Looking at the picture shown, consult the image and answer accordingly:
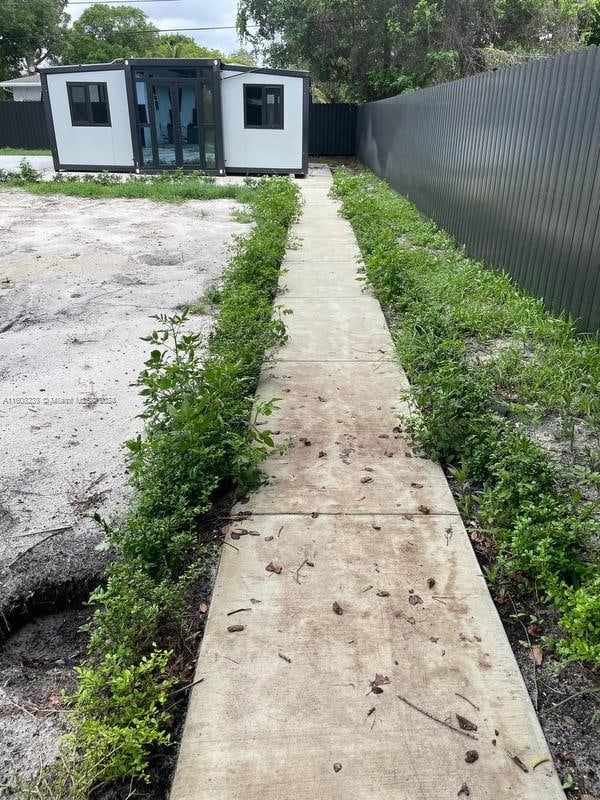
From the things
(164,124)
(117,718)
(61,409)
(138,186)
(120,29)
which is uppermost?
(120,29)

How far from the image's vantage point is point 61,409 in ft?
13.6

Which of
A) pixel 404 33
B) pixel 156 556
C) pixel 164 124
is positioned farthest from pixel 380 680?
pixel 404 33

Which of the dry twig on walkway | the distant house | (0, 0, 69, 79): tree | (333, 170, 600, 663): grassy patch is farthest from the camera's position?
(0, 0, 69, 79): tree

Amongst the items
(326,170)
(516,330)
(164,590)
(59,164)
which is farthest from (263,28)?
(164,590)

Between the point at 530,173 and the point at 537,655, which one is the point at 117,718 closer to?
the point at 537,655

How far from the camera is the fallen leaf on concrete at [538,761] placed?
1.82m

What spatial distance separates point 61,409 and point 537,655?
10.4 feet

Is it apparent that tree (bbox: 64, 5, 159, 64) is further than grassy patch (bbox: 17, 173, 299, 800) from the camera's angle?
Yes

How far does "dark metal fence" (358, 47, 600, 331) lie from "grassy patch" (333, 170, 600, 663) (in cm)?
31

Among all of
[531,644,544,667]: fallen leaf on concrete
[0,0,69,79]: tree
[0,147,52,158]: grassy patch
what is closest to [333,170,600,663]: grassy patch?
[531,644,544,667]: fallen leaf on concrete

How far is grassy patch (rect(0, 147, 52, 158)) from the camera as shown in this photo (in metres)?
23.7

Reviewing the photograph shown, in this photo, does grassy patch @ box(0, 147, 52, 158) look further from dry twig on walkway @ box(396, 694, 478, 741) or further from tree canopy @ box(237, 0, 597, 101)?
dry twig on walkway @ box(396, 694, 478, 741)

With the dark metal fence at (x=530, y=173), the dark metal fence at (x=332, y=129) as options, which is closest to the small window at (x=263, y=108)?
the dark metal fence at (x=332, y=129)

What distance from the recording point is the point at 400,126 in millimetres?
12586
